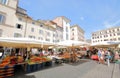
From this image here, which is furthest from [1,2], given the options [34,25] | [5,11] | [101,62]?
[101,62]

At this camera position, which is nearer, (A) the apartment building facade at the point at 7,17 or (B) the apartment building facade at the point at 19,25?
(A) the apartment building facade at the point at 7,17

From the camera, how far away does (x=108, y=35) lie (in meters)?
64.8

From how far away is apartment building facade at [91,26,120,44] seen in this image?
196 ft

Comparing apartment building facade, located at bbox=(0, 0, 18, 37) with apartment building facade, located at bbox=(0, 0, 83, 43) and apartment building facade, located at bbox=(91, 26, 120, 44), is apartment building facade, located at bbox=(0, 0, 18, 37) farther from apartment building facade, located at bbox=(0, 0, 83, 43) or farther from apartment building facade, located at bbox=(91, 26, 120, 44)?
apartment building facade, located at bbox=(91, 26, 120, 44)

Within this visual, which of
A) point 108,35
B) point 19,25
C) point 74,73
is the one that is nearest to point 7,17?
point 19,25

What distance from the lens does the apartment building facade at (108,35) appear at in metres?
59.7

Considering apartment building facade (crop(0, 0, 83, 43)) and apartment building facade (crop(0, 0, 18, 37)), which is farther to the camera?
apartment building facade (crop(0, 0, 83, 43))

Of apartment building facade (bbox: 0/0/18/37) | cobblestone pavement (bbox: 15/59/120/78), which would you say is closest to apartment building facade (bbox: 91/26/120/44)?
apartment building facade (bbox: 0/0/18/37)

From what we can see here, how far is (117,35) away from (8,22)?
204 feet

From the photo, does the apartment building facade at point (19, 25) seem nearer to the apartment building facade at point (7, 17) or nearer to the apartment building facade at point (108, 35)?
the apartment building facade at point (7, 17)

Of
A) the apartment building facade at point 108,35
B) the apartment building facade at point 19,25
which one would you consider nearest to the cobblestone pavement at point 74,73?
the apartment building facade at point 19,25

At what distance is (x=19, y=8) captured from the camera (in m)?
29.4

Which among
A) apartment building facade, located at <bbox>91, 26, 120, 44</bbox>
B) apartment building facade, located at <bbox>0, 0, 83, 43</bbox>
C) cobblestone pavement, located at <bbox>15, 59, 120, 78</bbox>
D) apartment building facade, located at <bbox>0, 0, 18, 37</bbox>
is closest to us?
cobblestone pavement, located at <bbox>15, 59, 120, 78</bbox>

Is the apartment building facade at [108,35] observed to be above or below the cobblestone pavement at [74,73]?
above
